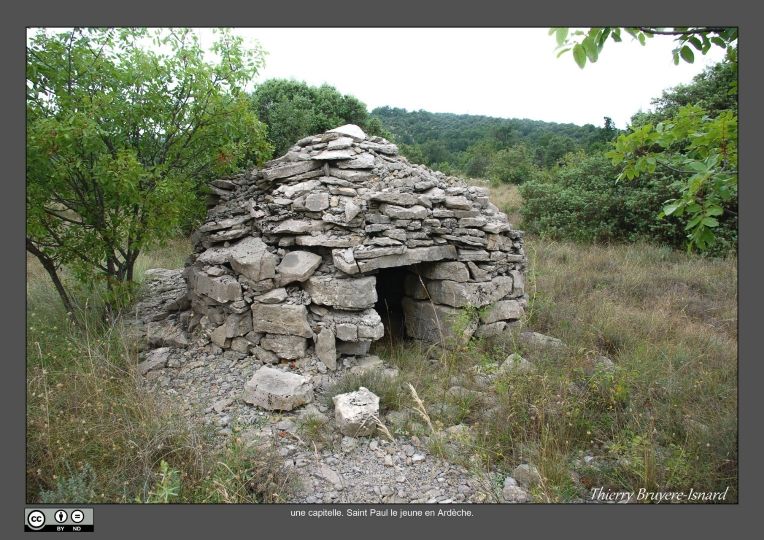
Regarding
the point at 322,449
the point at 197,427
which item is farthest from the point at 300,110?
the point at 322,449

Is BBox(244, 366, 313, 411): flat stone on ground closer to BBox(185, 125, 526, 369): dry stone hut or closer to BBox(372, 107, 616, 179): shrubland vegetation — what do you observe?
BBox(185, 125, 526, 369): dry stone hut

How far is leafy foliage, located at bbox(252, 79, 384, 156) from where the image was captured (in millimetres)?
9789

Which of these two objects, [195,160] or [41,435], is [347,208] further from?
[41,435]

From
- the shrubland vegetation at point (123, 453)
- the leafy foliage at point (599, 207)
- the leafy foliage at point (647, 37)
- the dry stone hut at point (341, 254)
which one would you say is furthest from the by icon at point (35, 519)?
the leafy foliage at point (599, 207)

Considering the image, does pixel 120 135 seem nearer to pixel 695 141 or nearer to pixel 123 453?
pixel 123 453

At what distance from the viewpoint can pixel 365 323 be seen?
4328 mm

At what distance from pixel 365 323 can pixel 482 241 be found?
167 centimetres

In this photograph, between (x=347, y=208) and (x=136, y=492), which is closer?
(x=136, y=492)

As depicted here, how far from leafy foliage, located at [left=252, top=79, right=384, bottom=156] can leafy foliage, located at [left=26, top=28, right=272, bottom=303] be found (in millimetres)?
4980

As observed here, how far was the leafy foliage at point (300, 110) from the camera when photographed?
9.79m

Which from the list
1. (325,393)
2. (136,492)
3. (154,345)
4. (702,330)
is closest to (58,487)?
(136,492)

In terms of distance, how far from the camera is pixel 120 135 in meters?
4.09

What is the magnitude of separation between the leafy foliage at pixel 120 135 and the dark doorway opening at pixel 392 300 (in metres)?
2.37

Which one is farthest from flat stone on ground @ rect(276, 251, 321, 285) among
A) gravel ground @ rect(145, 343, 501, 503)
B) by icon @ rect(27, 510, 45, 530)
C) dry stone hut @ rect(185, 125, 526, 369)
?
by icon @ rect(27, 510, 45, 530)
